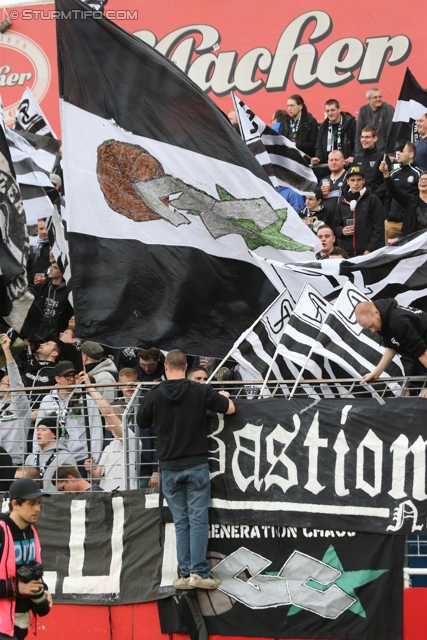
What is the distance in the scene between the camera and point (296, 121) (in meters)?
17.7

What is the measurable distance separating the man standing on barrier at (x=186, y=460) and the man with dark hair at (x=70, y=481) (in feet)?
3.75

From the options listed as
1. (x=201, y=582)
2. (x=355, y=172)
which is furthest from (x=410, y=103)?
(x=201, y=582)

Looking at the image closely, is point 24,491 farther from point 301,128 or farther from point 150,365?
point 301,128

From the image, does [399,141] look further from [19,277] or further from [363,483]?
[363,483]

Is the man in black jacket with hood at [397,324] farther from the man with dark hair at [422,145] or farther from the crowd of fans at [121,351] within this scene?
the man with dark hair at [422,145]

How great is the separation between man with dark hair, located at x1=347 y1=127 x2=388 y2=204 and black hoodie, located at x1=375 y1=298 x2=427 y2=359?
683cm

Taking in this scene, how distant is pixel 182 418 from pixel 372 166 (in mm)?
7600

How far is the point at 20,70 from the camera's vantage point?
23578mm

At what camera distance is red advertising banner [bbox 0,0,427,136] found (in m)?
19.9

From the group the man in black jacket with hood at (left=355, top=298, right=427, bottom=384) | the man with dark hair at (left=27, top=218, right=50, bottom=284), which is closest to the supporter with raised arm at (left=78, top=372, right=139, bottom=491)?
the man in black jacket with hood at (left=355, top=298, right=427, bottom=384)

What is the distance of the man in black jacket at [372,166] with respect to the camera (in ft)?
49.8

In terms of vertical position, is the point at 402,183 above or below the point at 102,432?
above

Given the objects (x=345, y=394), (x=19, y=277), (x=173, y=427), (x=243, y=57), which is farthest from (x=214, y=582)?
(x=243, y=57)

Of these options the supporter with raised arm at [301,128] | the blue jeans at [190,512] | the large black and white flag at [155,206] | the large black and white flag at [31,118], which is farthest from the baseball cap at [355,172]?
the blue jeans at [190,512]
